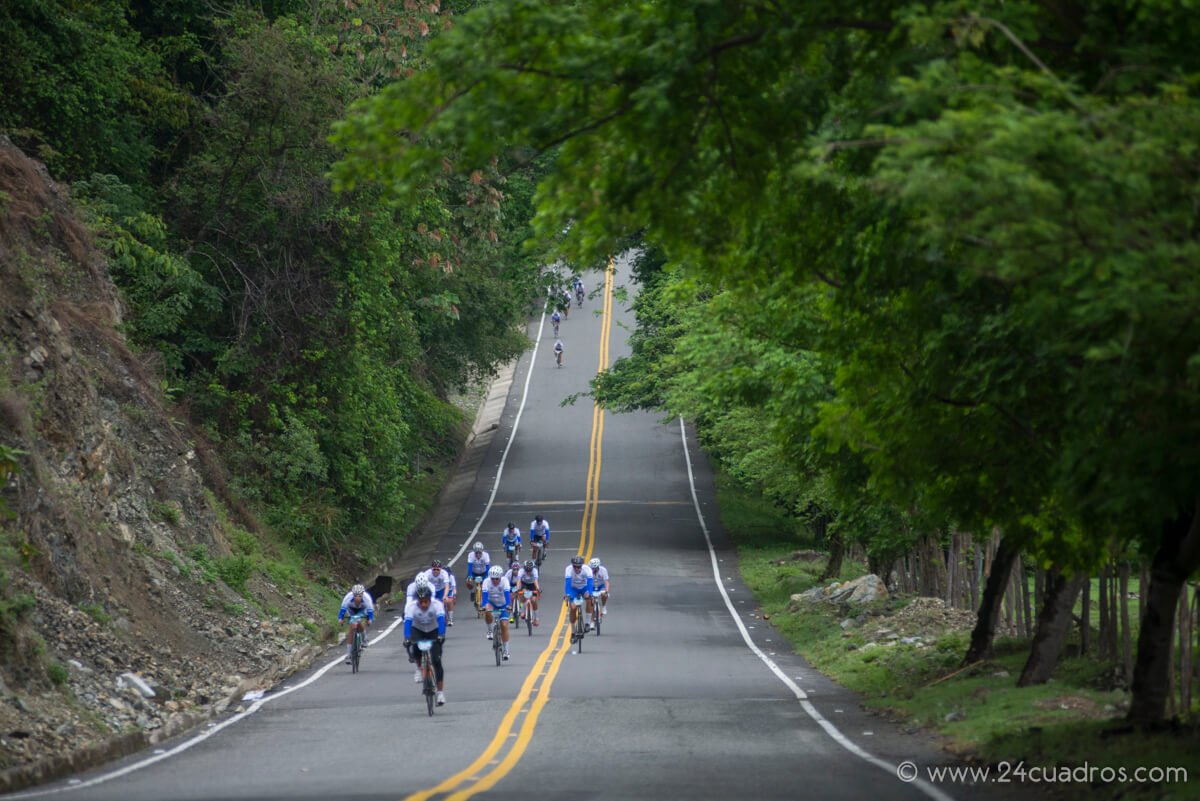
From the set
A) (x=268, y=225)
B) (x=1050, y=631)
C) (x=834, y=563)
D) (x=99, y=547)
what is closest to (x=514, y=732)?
(x=1050, y=631)

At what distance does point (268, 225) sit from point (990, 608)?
20.6 meters

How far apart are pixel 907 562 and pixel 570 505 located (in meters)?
19.8

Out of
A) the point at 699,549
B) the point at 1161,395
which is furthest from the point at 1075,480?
the point at 699,549

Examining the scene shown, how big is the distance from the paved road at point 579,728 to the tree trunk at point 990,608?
2109 mm

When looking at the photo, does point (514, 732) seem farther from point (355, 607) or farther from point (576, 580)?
point (576, 580)

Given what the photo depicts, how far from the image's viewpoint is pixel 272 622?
83.7 feet

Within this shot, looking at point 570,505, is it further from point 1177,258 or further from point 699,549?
point 1177,258

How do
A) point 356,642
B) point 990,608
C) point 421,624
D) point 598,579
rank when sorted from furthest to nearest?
1. point 598,579
2. point 356,642
3. point 990,608
4. point 421,624

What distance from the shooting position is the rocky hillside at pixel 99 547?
15.2 m

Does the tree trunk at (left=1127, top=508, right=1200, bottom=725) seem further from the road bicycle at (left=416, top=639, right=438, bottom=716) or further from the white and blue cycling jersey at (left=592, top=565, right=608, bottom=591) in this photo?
the white and blue cycling jersey at (left=592, top=565, right=608, bottom=591)

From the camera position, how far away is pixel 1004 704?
15.3 meters

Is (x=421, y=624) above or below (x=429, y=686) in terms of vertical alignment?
above

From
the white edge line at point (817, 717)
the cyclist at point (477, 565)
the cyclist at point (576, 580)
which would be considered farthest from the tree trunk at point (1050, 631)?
the cyclist at point (477, 565)

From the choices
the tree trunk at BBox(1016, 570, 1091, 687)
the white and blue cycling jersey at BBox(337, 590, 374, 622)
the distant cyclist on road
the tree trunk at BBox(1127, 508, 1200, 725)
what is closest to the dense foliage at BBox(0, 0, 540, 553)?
the distant cyclist on road
